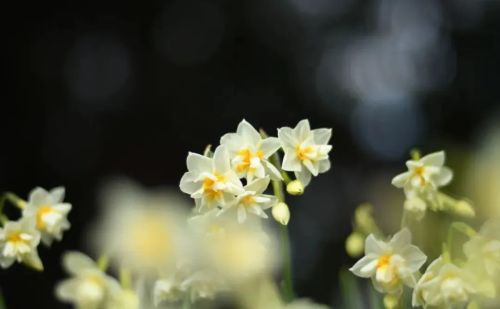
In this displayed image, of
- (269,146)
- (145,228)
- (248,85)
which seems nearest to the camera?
(145,228)

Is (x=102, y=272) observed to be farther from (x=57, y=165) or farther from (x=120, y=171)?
(x=57, y=165)

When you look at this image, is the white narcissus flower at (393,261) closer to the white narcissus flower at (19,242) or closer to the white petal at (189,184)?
the white petal at (189,184)

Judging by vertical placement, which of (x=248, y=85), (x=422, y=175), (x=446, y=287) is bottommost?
(x=446, y=287)

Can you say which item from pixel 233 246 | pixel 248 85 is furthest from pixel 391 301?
pixel 248 85

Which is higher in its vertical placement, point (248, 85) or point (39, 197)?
point (248, 85)

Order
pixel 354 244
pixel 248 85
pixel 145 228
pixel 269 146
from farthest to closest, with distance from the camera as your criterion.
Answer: pixel 248 85 → pixel 354 244 → pixel 269 146 → pixel 145 228

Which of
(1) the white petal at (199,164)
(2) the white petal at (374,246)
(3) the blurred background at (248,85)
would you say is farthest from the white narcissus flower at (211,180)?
(3) the blurred background at (248,85)

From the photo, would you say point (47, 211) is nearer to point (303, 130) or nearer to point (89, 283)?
point (89, 283)
